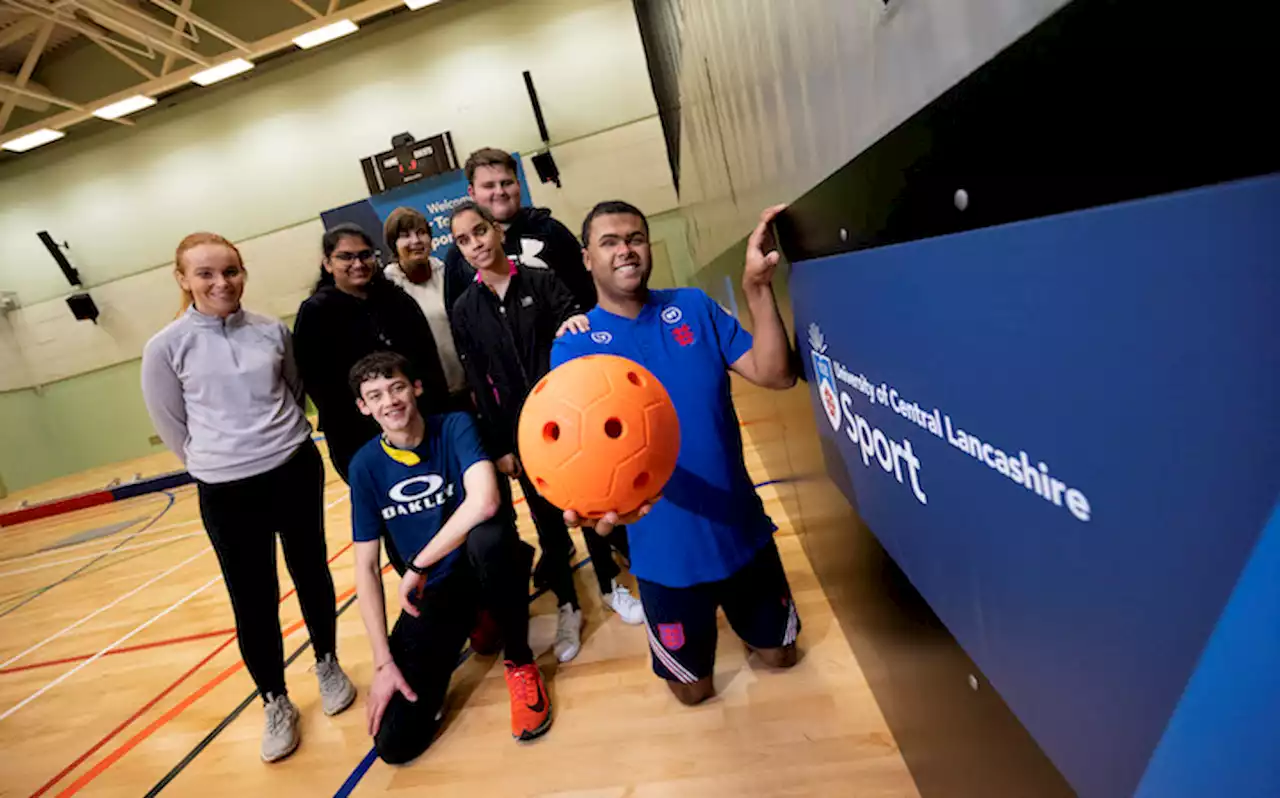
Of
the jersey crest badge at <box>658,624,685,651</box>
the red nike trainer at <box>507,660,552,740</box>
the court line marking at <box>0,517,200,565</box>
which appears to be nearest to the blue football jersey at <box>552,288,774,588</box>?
the jersey crest badge at <box>658,624,685,651</box>

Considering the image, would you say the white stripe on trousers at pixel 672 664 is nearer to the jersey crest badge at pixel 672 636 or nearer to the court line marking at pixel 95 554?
the jersey crest badge at pixel 672 636

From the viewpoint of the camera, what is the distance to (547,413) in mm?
1352

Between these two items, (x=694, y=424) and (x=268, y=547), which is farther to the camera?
(x=268, y=547)

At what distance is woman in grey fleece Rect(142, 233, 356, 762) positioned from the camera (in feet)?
6.72

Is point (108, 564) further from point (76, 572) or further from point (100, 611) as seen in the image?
point (100, 611)

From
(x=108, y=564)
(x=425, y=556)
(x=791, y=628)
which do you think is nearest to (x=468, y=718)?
(x=425, y=556)

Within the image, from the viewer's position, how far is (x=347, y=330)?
7.51 ft

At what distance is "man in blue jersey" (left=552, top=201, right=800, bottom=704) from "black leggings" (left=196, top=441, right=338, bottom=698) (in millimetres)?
1167

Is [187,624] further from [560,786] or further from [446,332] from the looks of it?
[560,786]

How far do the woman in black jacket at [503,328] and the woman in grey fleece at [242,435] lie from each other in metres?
0.67

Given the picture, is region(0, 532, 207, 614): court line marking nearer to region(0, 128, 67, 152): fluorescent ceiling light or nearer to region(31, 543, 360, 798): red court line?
region(31, 543, 360, 798): red court line

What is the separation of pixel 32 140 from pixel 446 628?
47.5ft

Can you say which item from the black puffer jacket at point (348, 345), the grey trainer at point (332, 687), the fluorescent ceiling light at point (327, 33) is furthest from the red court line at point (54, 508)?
the black puffer jacket at point (348, 345)

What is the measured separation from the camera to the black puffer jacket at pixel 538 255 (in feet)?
8.50
